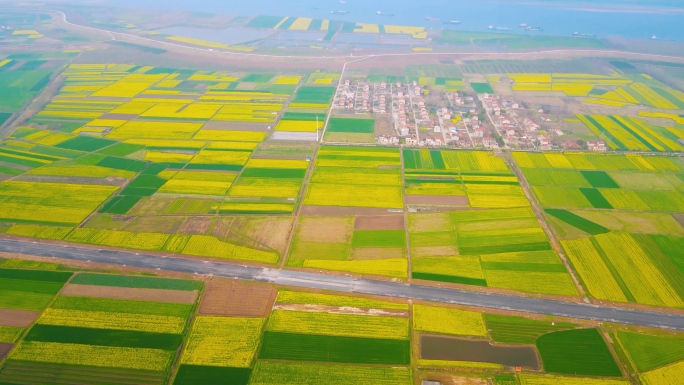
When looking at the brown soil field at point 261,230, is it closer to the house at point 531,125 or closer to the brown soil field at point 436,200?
the brown soil field at point 436,200

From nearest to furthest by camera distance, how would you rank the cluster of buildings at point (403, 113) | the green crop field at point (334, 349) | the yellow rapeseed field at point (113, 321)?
the green crop field at point (334, 349) < the yellow rapeseed field at point (113, 321) < the cluster of buildings at point (403, 113)

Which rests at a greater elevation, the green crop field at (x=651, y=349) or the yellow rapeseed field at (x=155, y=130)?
the yellow rapeseed field at (x=155, y=130)

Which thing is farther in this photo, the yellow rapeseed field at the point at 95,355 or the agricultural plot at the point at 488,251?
the agricultural plot at the point at 488,251

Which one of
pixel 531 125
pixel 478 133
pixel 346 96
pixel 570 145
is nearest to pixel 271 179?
pixel 346 96

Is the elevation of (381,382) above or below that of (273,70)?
below

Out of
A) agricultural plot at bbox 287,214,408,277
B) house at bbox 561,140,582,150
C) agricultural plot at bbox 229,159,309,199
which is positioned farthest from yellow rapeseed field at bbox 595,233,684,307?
agricultural plot at bbox 229,159,309,199

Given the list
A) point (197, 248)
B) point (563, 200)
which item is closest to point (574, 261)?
point (563, 200)

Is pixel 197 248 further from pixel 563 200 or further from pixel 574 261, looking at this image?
pixel 563 200

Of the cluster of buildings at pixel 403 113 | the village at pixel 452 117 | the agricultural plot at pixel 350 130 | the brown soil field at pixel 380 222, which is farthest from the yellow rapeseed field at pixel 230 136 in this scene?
the brown soil field at pixel 380 222
